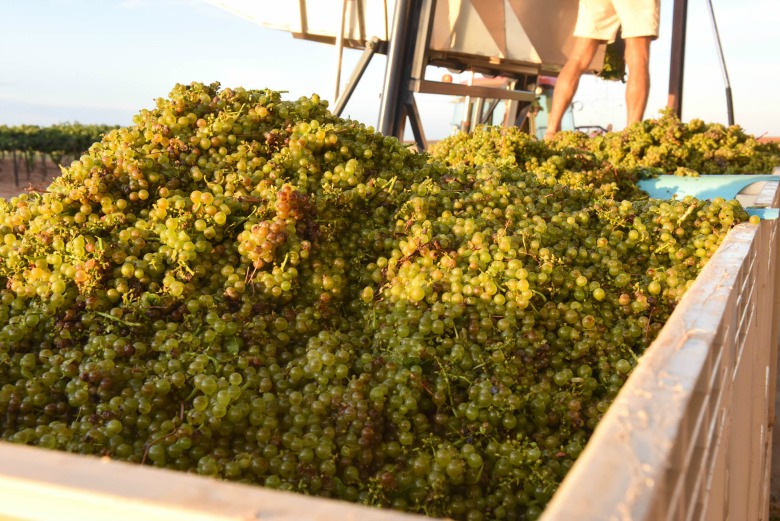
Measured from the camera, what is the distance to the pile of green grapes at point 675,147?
11.3 feet

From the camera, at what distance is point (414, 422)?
Result: 49.8 inches

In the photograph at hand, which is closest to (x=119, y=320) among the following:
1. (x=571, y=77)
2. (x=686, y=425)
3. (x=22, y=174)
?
(x=686, y=425)

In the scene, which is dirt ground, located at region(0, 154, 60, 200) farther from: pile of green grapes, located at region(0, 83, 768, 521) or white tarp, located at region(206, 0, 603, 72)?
pile of green grapes, located at region(0, 83, 768, 521)

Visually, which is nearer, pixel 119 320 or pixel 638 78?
pixel 119 320

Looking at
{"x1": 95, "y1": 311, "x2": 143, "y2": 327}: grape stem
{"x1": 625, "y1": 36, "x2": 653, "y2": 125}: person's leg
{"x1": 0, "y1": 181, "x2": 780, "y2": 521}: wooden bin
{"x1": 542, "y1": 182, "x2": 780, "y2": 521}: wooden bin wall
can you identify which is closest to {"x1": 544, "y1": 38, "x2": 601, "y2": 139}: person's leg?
{"x1": 625, "y1": 36, "x2": 653, "y2": 125}: person's leg

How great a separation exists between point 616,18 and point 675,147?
6.29ft

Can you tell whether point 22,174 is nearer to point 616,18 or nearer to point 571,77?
point 571,77

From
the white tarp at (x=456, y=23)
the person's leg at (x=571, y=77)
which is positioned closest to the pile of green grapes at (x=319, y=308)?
the white tarp at (x=456, y=23)

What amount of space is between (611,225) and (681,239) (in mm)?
204

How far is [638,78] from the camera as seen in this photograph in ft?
15.2

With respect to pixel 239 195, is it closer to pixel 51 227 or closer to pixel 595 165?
pixel 51 227

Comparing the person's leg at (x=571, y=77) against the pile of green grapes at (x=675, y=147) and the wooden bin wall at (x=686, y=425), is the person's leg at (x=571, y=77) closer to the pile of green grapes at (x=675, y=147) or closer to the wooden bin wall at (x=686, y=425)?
the pile of green grapes at (x=675, y=147)

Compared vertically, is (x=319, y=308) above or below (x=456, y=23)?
below

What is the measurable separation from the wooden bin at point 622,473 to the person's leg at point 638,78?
388 centimetres
